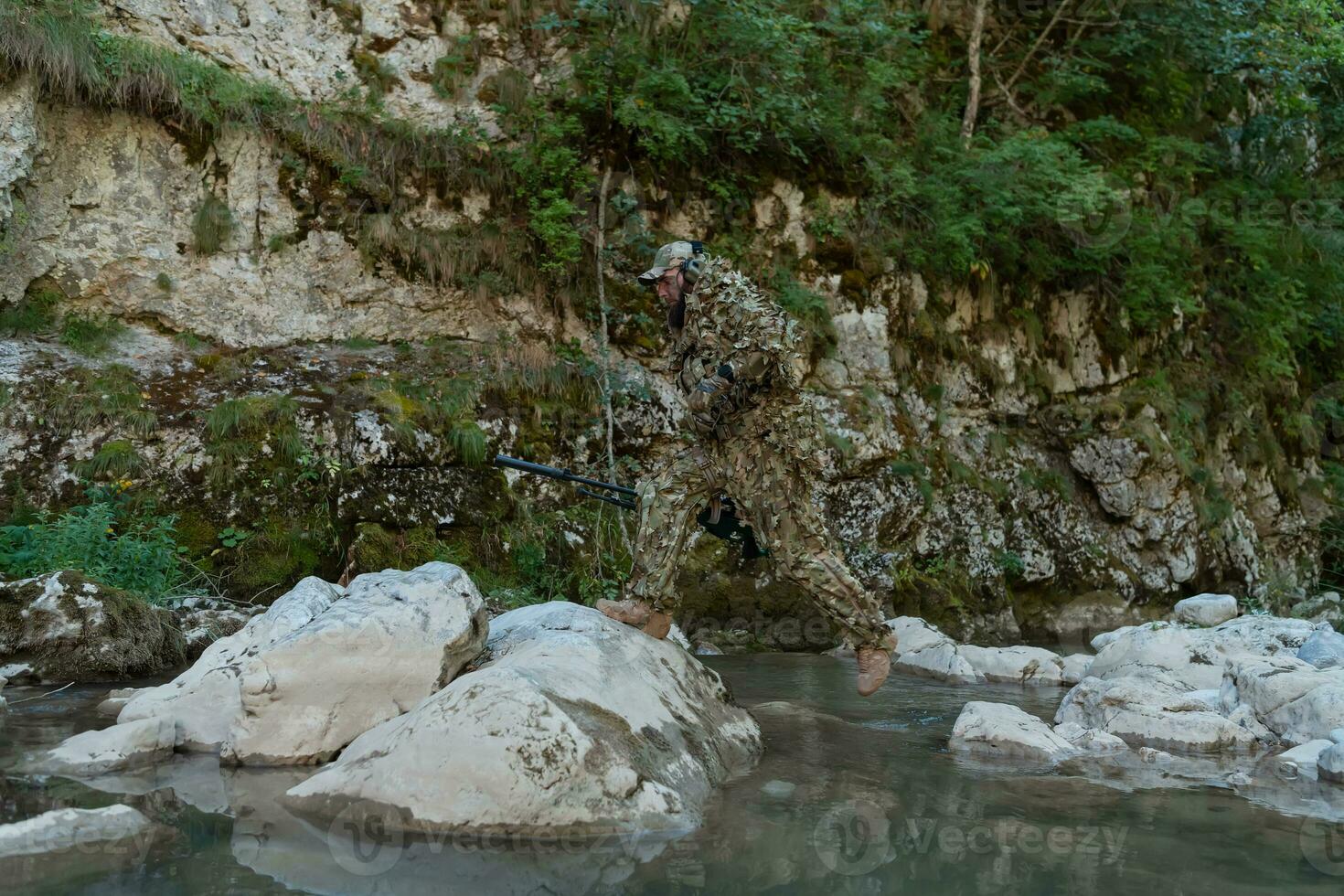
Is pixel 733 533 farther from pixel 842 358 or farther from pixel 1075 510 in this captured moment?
pixel 1075 510

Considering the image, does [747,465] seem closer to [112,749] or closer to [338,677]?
[338,677]

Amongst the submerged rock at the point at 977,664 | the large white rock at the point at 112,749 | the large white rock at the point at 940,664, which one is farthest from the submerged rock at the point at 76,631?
the large white rock at the point at 940,664

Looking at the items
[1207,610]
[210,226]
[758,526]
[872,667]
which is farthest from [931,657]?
[210,226]

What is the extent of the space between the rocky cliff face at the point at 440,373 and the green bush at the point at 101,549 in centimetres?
37

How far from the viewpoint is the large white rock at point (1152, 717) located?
4.90 meters

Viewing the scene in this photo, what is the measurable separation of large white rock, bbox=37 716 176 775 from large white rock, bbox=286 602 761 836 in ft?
2.96

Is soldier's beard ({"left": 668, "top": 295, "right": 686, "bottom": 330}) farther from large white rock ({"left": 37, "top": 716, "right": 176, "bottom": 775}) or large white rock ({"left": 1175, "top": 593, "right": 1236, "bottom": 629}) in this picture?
large white rock ({"left": 1175, "top": 593, "right": 1236, "bottom": 629})

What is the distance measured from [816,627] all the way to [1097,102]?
9247mm

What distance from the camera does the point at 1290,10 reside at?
1221 centimetres

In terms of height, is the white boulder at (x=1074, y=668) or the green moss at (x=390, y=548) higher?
the white boulder at (x=1074, y=668)

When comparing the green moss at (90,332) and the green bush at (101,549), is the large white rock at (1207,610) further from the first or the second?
the green moss at (90,332)

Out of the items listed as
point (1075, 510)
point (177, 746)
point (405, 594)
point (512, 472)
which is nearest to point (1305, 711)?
point (405, 594)

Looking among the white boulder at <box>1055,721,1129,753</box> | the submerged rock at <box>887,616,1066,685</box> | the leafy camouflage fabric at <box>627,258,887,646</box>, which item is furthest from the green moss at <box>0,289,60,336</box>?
the white boulder at <box>1055,721,1129,753</box>

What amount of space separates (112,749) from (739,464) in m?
2.76
